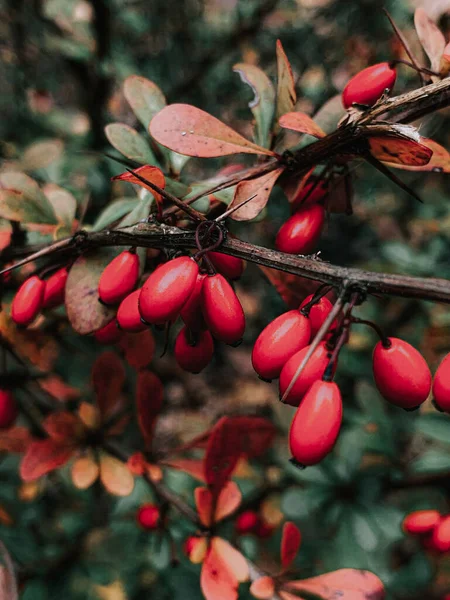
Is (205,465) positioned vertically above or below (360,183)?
above

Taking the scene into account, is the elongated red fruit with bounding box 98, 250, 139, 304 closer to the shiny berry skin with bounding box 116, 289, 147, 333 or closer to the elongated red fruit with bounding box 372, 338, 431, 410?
the shiny berry skin with bounding box 116, 289, 147, 333

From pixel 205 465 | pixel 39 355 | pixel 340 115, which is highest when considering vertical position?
pixel 340 115

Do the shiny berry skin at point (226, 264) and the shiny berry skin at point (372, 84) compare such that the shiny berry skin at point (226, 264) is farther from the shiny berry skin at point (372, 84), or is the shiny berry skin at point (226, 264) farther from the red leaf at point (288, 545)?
the red leaf at point (288, 545)

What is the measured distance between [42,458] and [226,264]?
1.94ft

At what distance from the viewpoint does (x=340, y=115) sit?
0.82 metres

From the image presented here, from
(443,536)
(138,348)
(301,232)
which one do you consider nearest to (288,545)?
(443,536)

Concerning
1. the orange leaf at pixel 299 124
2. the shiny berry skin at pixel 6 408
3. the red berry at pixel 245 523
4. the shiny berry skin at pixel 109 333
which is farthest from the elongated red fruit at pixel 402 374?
the red berry at pixel 245 523

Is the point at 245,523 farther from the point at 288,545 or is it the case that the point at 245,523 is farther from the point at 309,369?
the point at 309,369

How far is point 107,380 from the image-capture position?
107 cm

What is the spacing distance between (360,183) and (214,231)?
1.63 m

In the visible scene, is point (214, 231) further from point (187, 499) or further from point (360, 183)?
point (360, 183)

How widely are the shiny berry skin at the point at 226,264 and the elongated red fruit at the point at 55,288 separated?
0.28 meters

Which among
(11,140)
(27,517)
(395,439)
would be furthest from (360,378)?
(11,140)

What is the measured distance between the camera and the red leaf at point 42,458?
37.3 inches
